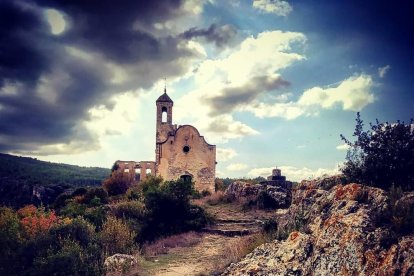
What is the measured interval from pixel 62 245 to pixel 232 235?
7.30 m

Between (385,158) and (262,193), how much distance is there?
40.9 feet

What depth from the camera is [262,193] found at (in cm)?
2070

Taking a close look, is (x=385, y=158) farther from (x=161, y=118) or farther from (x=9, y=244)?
(x=161, y=118)

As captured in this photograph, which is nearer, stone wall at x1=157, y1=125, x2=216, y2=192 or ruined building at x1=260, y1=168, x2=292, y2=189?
ruined building at x1=260, y1=168, x2=292, y2=189

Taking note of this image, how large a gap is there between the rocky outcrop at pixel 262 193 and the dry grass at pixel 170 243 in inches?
254

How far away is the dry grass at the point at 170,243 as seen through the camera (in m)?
13.1

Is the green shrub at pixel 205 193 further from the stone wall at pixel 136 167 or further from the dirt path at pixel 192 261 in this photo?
the dirt path at pixel 192 261

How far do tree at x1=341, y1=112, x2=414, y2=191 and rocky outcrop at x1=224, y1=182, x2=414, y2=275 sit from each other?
4.29 ft

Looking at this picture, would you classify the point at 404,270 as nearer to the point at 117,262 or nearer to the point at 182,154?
the point at 117,262

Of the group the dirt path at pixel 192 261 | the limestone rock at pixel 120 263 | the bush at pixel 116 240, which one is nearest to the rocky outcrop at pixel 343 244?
the dirt path at pixel 192 261

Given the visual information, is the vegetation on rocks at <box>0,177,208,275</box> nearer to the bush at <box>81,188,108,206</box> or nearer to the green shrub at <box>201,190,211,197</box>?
the bush at <box>81,188,108,206</box>

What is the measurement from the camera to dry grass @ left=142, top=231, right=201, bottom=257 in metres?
13.1

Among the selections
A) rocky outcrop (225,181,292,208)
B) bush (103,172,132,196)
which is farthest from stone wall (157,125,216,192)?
rocky outcrop (225,181,292,208)

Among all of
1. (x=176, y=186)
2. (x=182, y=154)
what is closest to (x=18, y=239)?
(x=176, y=186)
